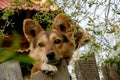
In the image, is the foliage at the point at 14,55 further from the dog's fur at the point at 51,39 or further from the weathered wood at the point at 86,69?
the dog's fur at the point at 51,39

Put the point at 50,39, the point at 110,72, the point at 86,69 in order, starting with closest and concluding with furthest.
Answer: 1. the point at 86,69
2. the point at 110,72
3. the point at 50,39

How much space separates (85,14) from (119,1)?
47 cm

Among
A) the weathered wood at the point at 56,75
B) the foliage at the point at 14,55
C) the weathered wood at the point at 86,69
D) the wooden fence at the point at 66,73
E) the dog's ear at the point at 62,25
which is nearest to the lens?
the foliage at the point at 14,55

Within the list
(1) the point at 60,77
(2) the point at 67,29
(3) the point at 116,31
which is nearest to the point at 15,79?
(1) the point at 60,77

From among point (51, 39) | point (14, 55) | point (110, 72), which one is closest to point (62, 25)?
point (51, 39)

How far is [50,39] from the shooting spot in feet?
17.0

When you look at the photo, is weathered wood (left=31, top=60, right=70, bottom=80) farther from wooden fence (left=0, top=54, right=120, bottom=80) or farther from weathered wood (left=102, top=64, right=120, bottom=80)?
weathered wood (left=102, top=64, right=120, bottom=80)

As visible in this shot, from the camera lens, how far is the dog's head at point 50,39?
472cm

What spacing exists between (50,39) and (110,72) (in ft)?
9.46

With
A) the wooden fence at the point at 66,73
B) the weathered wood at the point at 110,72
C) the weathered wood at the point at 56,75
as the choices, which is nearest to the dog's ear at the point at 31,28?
the weathered wood at the point at 110,72

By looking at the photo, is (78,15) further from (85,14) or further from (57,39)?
(57,39)

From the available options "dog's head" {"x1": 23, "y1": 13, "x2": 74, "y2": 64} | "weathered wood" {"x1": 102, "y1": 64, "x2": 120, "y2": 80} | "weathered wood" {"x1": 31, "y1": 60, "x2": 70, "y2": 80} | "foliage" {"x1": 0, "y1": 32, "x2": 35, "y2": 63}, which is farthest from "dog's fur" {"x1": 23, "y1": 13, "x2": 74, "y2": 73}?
"foliage" {"x1": 0, "y1": 32, "x2": 35, "y2": 63}

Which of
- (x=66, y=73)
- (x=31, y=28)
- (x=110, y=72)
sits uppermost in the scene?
(x=31, y=28)

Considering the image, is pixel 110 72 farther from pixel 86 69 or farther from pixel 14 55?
pixel 14 55
